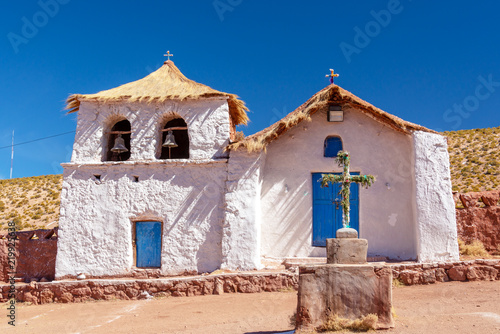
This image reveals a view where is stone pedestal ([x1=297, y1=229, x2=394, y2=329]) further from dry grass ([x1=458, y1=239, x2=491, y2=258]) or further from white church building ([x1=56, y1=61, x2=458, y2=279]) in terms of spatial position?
dry grass ([x1=458, y1=239, x2=491, y2=258])

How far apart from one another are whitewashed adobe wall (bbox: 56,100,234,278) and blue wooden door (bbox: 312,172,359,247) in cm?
255

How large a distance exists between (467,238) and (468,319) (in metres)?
6.33

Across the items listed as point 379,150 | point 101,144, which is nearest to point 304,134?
point 379,150

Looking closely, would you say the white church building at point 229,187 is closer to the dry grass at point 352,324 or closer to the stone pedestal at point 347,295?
the stone pedestal at point 347,295

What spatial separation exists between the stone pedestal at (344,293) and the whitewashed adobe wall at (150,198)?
5524 mm

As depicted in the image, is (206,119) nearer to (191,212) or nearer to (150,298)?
(191,212)

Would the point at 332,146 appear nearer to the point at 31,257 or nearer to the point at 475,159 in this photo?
the point at 31,257

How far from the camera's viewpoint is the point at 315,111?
1227 cm

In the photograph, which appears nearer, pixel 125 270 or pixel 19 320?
pixel 19 320

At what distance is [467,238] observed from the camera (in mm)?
12578

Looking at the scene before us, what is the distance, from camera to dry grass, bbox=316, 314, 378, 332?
19.9ft

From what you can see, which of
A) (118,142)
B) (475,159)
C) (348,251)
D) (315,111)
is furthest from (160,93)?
(475,159)

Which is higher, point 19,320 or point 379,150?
point 379,150

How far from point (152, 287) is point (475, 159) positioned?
22.2 meters
